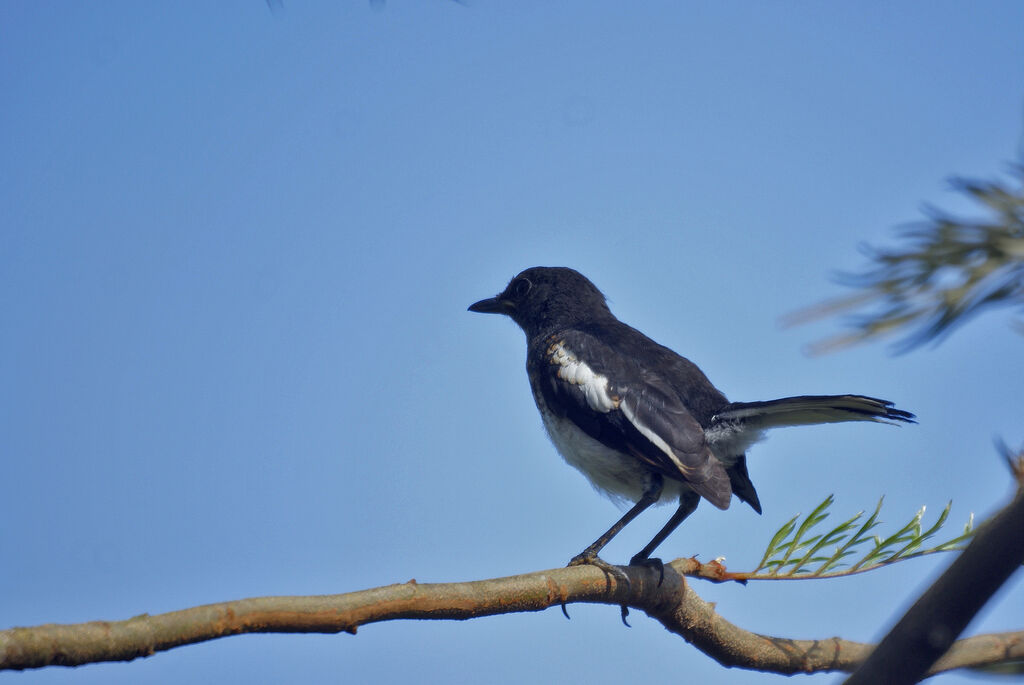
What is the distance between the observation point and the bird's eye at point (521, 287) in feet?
22.4

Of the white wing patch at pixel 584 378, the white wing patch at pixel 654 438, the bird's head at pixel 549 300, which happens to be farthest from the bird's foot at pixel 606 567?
the bird's head at pixel 549 300

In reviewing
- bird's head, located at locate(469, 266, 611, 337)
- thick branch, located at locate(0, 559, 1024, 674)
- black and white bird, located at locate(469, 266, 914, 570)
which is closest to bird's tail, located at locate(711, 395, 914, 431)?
black and white bird, located at locate(469, 266, 914, 570)

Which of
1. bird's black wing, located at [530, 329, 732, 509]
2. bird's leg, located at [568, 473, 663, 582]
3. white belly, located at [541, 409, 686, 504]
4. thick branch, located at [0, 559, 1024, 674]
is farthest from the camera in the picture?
white belly, located at [541, 409, 686, 504]

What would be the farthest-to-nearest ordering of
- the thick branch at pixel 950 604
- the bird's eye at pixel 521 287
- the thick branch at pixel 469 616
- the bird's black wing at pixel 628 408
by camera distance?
the bird's eye at pixel 521 287, the bird's black wing at pixel 628 408, the thick branch at pixel 469 616, the thick branch at pixel 950 604

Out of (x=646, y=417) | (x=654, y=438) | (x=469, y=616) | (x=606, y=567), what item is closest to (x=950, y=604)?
(x=469, y=616)

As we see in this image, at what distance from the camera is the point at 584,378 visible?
17.7ft

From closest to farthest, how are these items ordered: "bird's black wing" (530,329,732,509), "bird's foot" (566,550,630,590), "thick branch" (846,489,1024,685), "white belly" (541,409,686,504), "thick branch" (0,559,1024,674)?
"thick branch" (846,489,1024,685) < "thick branch" (0,559,1024,674) < "bird's foot" (566,550,630,590) < "bird's black wing" (530,329,732,509) < "white belly" (541,409,686,504)

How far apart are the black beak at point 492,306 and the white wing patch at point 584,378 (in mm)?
1148

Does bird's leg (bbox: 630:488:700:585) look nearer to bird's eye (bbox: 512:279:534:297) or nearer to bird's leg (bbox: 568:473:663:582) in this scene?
bird's leg (bbox: 568:473:663:582)

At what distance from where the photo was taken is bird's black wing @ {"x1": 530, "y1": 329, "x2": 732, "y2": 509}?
467cm

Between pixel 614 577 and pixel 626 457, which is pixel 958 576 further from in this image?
pixel 626 457

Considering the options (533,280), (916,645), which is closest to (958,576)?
(916,645)

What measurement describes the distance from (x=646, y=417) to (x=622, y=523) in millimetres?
553

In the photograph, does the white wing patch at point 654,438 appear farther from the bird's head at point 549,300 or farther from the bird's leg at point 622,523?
the bird's head at point 549,300
